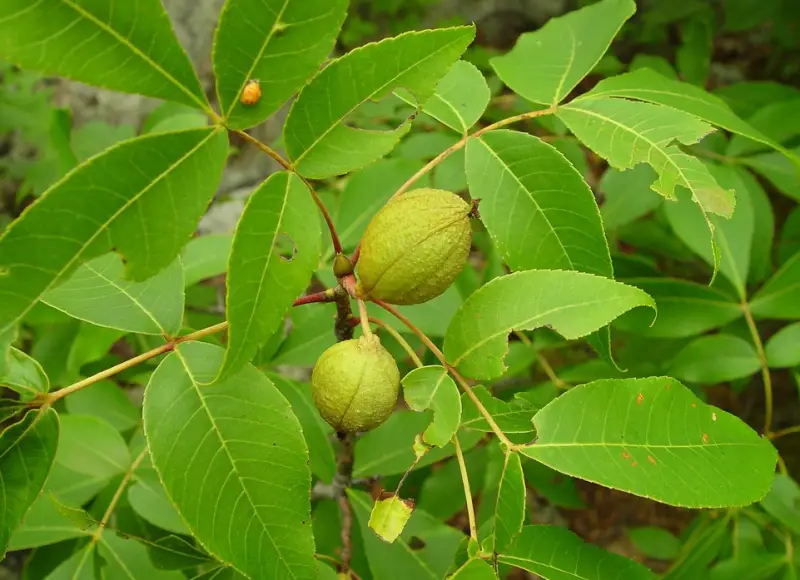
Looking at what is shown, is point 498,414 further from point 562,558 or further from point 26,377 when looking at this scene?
point 26,377

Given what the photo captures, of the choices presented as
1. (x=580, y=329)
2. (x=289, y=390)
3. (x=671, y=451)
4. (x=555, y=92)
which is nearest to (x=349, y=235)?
(x=289, y=390)

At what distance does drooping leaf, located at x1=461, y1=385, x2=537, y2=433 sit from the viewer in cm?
102

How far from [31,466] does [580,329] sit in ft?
2.64

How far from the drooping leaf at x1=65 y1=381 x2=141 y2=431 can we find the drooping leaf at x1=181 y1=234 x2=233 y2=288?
1.15ft

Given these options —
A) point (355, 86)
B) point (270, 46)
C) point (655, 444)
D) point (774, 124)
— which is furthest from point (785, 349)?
point (270, 46)

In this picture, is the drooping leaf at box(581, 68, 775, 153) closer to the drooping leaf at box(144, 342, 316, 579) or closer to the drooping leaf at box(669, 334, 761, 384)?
the drooping leaf at box(669, 334, 761, 384)

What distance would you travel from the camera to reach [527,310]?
3.26 feet

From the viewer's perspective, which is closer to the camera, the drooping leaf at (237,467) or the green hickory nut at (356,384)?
the drooping leaf at (237,467)

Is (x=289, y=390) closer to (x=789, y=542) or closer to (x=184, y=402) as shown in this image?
(x=184, y=402)

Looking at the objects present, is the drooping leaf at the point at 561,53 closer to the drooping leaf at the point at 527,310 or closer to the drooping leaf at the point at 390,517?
the drooping leaf at the point at 527,310

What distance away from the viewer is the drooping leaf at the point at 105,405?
166 cm

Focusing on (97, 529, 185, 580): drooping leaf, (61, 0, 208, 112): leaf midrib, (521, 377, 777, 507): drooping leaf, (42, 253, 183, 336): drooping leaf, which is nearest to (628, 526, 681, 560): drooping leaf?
(521, 377, 777, 507): drooping leaf

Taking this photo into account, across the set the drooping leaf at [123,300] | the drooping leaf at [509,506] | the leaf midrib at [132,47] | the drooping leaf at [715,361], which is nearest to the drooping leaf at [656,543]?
the drooping leaf at [715,361]

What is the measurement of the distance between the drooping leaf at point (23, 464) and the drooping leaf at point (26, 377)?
3 cm
